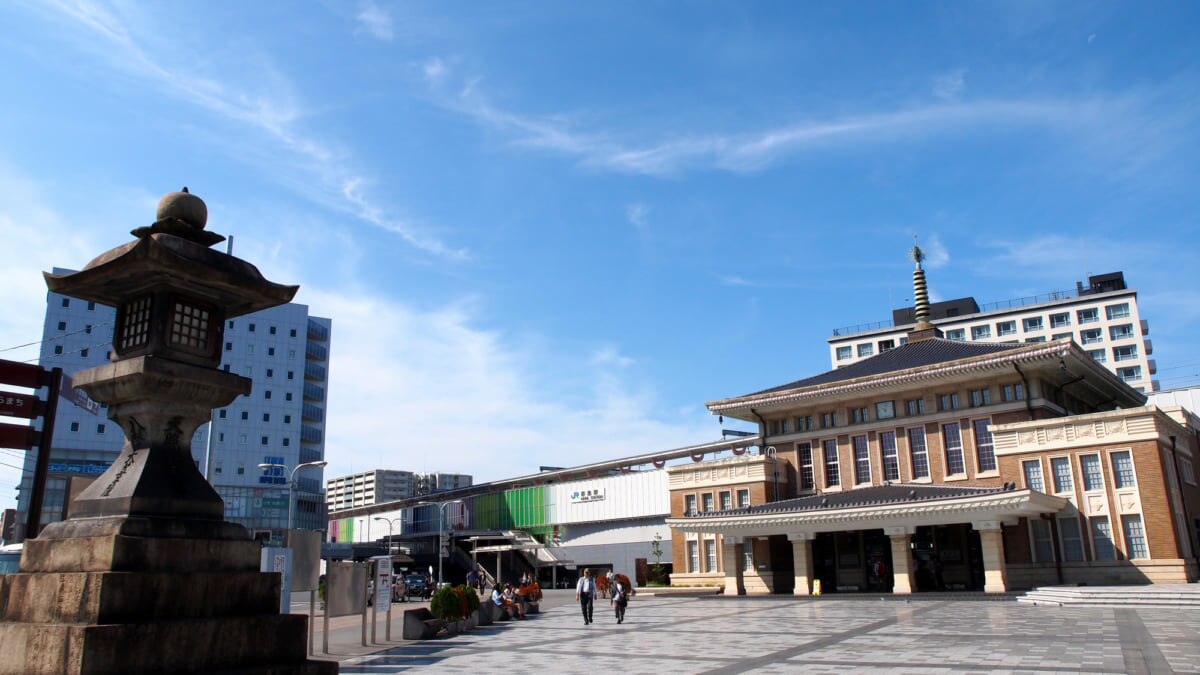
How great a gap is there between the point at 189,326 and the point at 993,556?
93.6ft

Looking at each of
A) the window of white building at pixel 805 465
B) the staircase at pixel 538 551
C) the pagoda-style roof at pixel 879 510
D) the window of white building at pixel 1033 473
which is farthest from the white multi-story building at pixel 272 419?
the window of white building at pixel 1033 473

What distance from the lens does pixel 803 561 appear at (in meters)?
34.4

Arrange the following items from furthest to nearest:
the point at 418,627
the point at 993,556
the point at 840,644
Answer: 1. the point at 993,556
2. the point at 418,627
3. the point at 840,644

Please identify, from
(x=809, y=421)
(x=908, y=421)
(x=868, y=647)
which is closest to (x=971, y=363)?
(x=908, y=421)

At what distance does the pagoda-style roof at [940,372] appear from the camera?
32906 mm

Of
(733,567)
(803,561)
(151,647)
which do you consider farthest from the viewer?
(733,567)

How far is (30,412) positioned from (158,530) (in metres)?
20.7

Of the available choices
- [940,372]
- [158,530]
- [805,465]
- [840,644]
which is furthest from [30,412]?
[940,372]

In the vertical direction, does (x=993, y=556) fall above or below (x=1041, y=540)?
below

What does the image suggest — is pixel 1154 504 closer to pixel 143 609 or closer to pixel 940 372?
pixel 940 372

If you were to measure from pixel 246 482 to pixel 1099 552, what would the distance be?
228 feet

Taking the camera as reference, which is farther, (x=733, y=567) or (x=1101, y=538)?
(x=733, y=567)

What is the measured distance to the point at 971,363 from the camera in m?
33.9

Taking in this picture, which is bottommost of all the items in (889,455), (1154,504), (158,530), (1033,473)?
(158,530)
